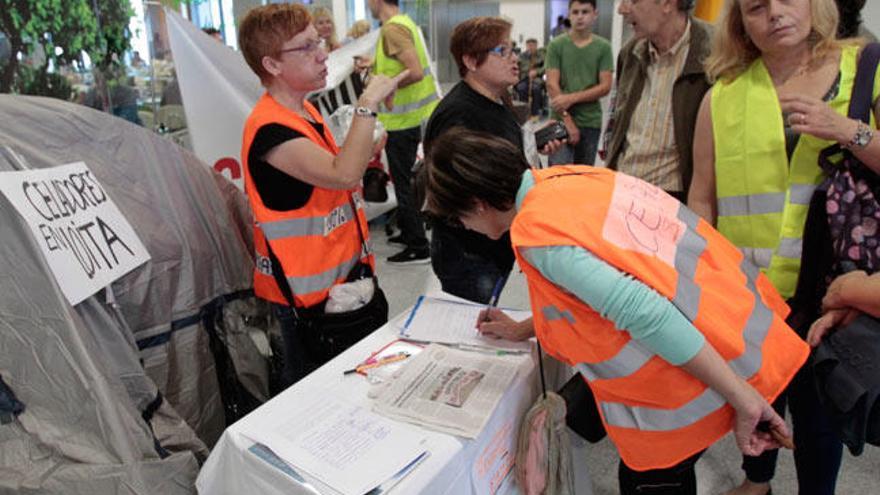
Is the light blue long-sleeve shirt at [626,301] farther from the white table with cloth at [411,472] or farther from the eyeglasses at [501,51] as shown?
the eyeglasses at [501,51]

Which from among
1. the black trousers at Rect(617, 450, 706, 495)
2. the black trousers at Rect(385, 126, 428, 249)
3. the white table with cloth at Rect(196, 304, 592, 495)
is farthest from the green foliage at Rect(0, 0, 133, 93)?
the black trousers at Rect(617, 450, 706, 495)

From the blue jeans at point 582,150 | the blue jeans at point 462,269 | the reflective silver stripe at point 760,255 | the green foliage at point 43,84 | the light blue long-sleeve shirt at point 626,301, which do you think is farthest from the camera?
the blue jeans at point 582,150

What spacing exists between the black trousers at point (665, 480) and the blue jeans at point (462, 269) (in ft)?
2.15

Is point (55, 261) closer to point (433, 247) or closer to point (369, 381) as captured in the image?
point (369, 381)

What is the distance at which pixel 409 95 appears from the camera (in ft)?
10.8

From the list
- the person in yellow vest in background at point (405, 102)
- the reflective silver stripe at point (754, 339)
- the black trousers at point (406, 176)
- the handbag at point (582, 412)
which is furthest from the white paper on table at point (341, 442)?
the black trousers at point (406, 176)

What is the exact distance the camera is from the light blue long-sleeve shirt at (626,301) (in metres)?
0.89

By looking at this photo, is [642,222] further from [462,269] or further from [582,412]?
[462,269]

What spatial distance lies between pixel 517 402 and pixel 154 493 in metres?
0.74

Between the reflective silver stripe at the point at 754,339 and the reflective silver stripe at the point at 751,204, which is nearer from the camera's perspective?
the reflective silver stripe at the point at 754,339

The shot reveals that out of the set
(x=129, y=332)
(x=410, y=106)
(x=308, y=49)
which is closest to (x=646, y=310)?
(x=308, y=49)

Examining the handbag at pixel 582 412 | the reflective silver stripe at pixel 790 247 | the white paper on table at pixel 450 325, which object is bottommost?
the handbag at pixel 582 412

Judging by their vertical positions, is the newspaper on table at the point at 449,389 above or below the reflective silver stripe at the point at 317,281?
below

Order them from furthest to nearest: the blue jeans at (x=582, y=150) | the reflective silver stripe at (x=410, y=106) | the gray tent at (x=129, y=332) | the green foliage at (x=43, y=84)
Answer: the blue jeans at (x=582, y=150)
the reflective silver stripe at (x=410, y=106)
the green foliage at (x=43, y=84)
the gray tent at (x=129, y=332)
